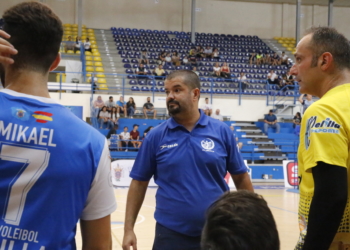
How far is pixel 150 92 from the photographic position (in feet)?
65.2

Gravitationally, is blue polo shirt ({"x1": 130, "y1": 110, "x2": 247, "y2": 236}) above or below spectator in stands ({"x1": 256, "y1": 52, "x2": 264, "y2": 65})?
below

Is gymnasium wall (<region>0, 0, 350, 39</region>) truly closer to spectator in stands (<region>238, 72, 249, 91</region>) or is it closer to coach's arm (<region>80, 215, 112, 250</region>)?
spectator in stands (<region>238, 72, 249, 91</region>)

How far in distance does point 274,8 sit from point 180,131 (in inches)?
1079

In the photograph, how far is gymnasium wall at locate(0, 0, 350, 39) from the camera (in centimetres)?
2644

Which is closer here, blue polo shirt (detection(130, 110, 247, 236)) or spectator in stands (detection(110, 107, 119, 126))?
blue polo shirt (detection(130, 110, 247, 236))

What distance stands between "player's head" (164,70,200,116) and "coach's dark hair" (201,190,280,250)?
212cm

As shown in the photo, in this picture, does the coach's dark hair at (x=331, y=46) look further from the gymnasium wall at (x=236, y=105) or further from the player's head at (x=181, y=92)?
the gymnasium wall at (x=236, y=105)

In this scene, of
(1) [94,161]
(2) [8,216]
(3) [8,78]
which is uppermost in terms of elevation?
(3) [8,78]

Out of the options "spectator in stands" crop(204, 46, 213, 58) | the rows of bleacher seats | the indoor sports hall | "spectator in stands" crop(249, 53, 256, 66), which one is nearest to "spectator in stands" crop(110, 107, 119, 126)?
the indoor sports hall

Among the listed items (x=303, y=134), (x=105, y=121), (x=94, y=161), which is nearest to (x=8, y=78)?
(x=94, y=161)

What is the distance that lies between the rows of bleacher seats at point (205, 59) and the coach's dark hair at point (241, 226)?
1826 cm

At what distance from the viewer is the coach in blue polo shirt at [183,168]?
3.03 meters

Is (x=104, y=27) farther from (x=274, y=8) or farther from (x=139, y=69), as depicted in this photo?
(x=274, y=8)

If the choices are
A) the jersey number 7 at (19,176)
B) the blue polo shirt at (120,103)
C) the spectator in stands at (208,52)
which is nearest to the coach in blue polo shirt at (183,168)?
the jersey number 7 at (19,176)
